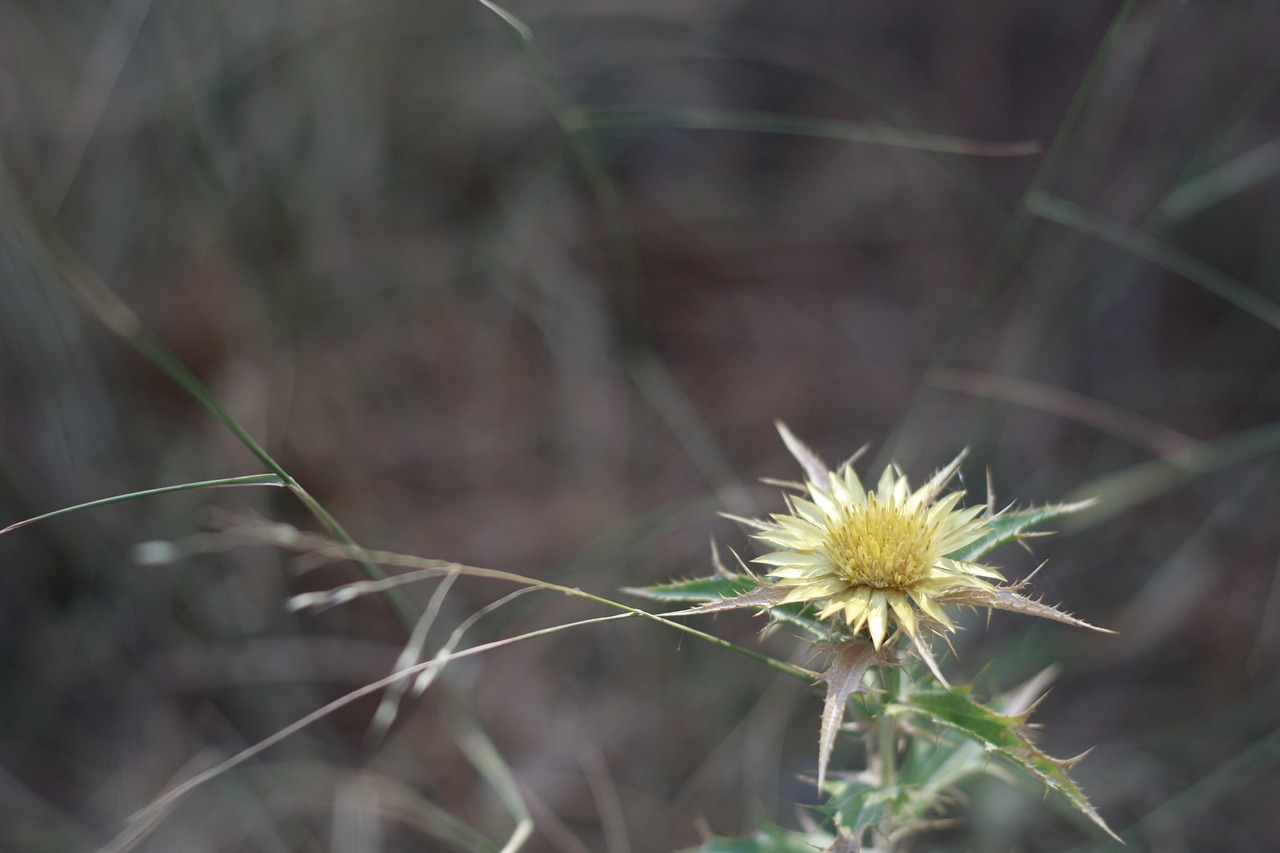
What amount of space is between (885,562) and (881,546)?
1.1 inches

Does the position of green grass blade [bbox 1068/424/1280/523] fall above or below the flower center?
above

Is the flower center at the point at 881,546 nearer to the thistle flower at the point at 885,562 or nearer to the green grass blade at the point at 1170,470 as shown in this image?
the thistle flower at the point at 885,562

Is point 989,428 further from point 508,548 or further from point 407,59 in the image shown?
point 407,59

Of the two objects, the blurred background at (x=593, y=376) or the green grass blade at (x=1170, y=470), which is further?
the blurred background at (x=593, y=376)

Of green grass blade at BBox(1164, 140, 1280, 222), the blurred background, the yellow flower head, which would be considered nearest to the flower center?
the yellow flower head

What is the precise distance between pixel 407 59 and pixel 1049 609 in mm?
3059

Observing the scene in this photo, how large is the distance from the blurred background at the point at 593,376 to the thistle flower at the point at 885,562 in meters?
0.90

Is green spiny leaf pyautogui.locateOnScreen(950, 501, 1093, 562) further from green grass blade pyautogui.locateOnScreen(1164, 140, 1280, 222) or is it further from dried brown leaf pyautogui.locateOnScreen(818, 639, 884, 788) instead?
green grass blade pyautogui.locateOnScreen(1164, 140, 1280, 222)

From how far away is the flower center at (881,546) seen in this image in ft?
4.42

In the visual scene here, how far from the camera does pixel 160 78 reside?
2871 mm

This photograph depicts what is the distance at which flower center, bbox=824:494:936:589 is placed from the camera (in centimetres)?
135

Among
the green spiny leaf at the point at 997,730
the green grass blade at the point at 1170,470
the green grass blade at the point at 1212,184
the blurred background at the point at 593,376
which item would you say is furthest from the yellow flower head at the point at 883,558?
the green grass blade at the point at 1212,184

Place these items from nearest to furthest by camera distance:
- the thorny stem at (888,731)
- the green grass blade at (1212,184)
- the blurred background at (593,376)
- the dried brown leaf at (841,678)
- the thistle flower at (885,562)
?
the dried brown leaf at (841,678) → the thistle flower at (885,562) → the thorny stem at (888,731) → the green grass blade at (1212,184) → the blurred background at (593,376)

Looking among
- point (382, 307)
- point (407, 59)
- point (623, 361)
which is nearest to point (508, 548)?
point (623, 361)
